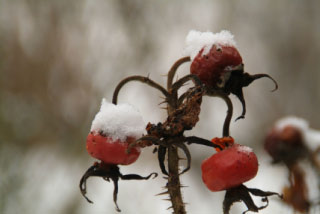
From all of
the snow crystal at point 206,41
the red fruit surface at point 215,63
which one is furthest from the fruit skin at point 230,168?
the snow crystal at point 206,41

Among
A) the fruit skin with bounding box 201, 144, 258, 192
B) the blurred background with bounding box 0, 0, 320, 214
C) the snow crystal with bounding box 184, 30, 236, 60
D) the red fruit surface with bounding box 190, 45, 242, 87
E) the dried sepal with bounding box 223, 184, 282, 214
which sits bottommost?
the dried sepal with bounding box 223, 184, 282, 214

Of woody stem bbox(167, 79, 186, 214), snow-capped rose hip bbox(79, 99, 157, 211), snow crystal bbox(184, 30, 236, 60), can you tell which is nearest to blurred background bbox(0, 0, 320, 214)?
snow-capped rose hip bbox(79, 99, 157, 211)

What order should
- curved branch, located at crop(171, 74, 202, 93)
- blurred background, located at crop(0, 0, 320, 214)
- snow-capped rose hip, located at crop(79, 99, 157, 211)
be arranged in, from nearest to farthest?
curved branch, located at crop(171, 74, 202, 93) → snow-capped rose hip, located at crop(79, 99, 157, 211) → blurred background, located at crop(0, 0, 320, 214)

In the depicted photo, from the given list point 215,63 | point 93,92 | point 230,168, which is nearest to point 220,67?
point 215,63

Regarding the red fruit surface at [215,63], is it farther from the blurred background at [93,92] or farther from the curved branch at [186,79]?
the blurred background at [93,92]

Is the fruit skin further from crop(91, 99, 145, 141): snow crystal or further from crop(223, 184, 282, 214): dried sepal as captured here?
crop(91, 99, 145, 141): snow crystal

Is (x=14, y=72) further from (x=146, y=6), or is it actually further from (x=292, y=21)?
(x=292, y=21)
